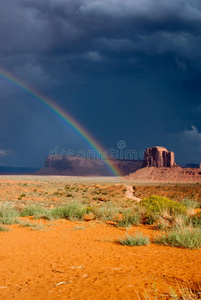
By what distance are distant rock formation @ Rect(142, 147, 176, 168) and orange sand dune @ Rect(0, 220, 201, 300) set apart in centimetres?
12783

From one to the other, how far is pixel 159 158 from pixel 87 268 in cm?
13342

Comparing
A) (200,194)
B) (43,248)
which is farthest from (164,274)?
(200,194)

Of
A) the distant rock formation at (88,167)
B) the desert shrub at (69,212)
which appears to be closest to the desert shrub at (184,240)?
the desert shrub at (69,212)

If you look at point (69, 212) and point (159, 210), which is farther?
point (69, 212)

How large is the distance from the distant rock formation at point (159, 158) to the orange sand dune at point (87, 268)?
128 m

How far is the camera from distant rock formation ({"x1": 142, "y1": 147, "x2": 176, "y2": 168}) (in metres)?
132

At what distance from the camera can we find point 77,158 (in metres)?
197

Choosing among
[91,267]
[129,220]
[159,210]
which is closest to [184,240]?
[91,267]

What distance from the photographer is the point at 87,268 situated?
18.8ft

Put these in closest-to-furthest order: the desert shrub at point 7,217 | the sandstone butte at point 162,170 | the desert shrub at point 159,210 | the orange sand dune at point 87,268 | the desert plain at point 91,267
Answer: the desert plain at point 91,267
the orange sand dune at point 87,268
the desert shrub at point 159,210
the desert shrub at point 7,217
the sandstone butte at point 162,170

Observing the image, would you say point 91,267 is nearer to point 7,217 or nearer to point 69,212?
point 7,217

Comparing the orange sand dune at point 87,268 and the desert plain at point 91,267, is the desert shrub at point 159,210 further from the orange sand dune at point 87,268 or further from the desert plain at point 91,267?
the orange sand dune at point 87,268

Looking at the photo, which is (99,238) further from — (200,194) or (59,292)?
(200,194)

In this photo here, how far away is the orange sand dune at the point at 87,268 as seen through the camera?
4262mm
